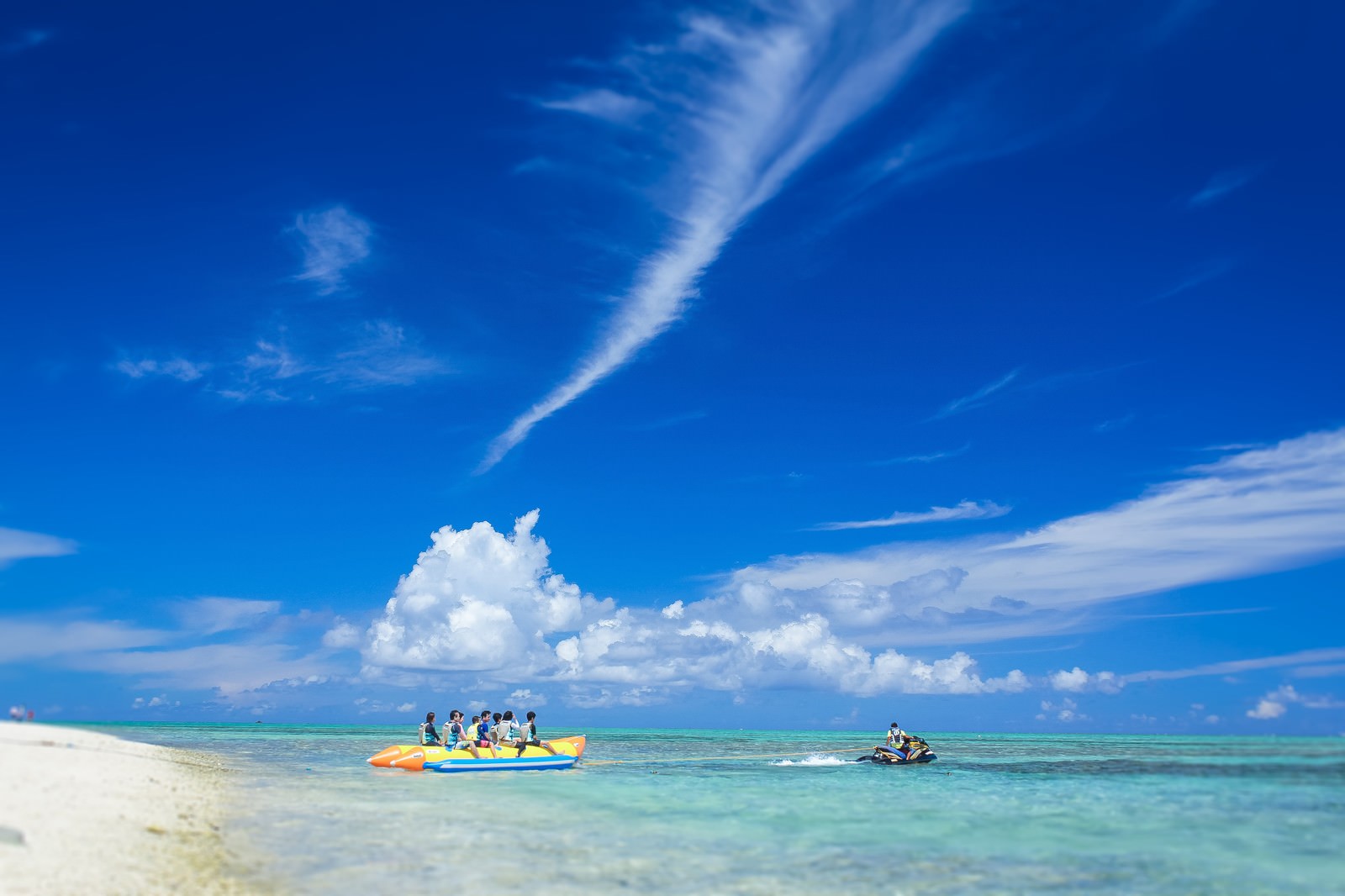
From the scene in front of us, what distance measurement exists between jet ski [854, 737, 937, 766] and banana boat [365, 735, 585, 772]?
15.3 metres

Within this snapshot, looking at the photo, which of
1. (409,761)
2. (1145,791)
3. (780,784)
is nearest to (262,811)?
(409,761)

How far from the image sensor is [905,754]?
4028 centimetres

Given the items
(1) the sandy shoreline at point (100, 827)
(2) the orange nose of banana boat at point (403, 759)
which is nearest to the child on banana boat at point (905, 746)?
(2) the orange nose of banana boat at point (403, 759)

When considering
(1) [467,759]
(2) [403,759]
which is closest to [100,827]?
(1) [467,759]

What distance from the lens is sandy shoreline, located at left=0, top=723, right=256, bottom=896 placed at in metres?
11.2

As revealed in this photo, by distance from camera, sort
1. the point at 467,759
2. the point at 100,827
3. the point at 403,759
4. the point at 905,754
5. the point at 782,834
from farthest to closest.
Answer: the point at 905,754
the point at 403,759
the point at 467,759
the point at 782,834
the point at 100,827

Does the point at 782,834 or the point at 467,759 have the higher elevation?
the point at 467,759

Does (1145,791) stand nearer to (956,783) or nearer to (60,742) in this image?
(956,783)

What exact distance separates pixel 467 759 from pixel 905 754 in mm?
20389

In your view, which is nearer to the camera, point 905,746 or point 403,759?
point 403,759

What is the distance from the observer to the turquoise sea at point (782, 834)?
1382 centimetres

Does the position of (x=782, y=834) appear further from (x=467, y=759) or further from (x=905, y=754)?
(x=905, y=754)

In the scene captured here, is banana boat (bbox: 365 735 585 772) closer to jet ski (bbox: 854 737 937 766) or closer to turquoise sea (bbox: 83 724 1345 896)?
turquoise sea (bbox: 83 724 1345 896)

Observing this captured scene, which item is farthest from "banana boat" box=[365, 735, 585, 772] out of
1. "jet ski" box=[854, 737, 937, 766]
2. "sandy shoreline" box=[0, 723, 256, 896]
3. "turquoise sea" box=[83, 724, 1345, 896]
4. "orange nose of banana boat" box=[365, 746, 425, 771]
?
"jet ski" box=[854, 737, 937, 766]
